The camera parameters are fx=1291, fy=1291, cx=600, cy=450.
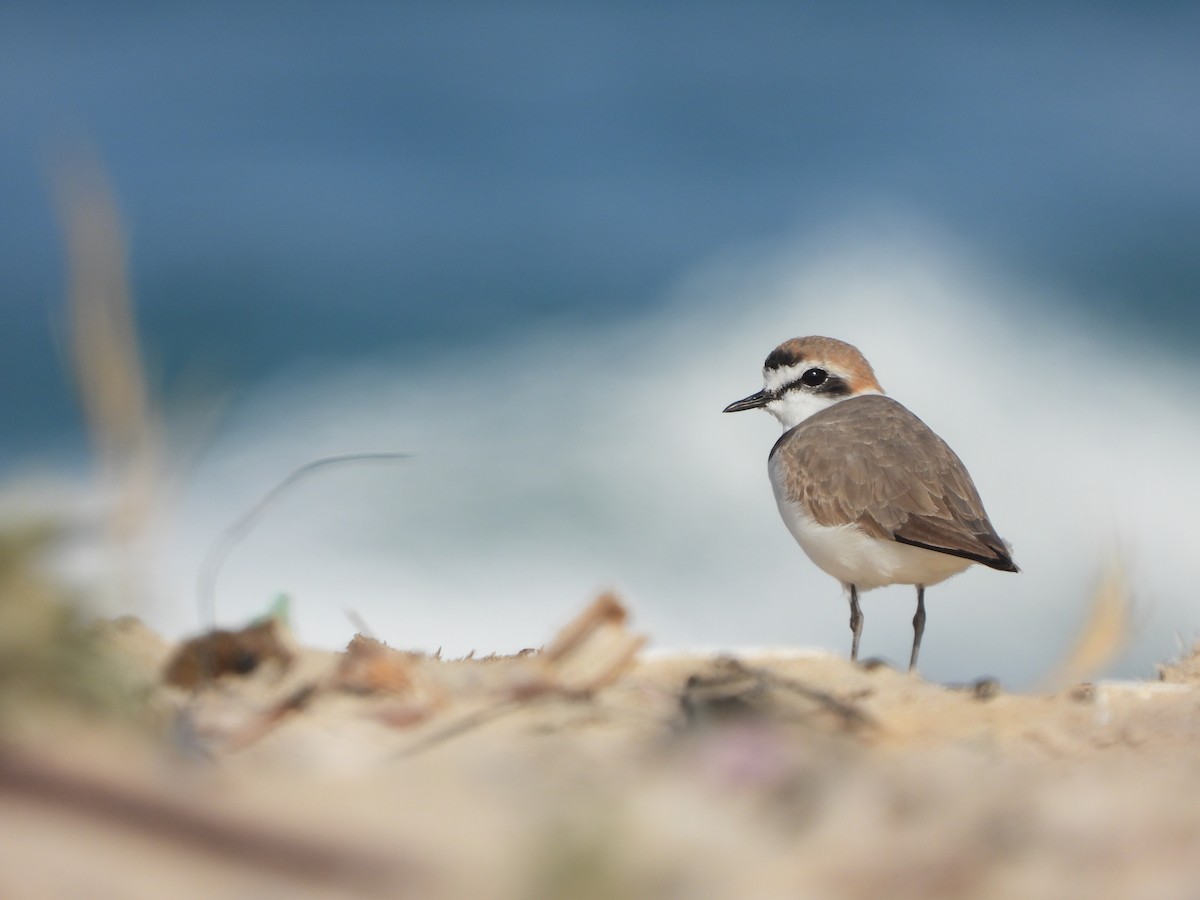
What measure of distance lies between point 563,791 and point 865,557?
342 cm

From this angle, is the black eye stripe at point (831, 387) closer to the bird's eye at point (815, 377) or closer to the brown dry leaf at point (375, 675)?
the bird's eye at point (815, 377)

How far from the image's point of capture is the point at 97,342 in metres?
2.06

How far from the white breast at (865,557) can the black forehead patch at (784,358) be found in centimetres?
112

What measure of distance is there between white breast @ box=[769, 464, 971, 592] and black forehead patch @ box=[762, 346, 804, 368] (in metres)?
1.12

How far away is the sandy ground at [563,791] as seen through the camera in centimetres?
156

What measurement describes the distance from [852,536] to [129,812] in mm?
3868

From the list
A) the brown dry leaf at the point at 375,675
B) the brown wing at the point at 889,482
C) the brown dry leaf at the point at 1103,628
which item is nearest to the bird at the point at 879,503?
the brown wing at the point at 889,482

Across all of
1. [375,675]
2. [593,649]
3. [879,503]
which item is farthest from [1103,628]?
[375,675]

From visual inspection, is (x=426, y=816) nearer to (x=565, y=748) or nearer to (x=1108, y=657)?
(x=565, y=748)

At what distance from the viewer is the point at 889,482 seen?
516 cm

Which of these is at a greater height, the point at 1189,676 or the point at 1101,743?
the point at 1189,676

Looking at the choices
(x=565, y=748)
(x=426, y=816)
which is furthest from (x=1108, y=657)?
(x=426, y=816)

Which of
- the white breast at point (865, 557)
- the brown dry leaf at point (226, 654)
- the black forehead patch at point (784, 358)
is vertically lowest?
the brown dry leaf at point (226, 654)

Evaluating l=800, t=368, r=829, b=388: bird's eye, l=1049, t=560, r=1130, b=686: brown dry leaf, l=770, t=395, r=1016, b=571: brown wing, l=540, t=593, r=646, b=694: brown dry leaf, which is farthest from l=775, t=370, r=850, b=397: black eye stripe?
l=540, t=593, r=646, b=694: brown dry leaf
